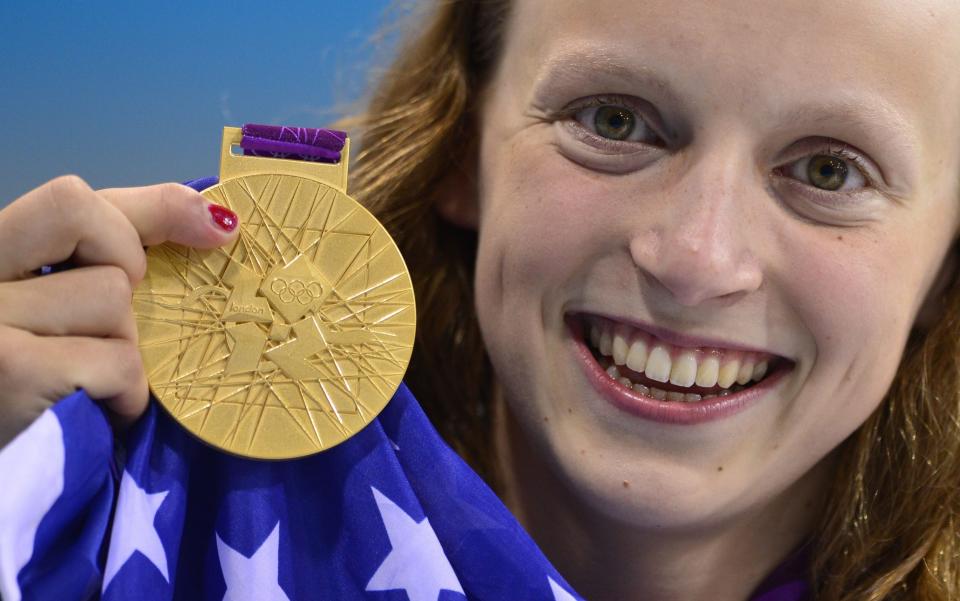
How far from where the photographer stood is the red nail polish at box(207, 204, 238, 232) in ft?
3.49

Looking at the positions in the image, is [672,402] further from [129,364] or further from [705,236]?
[129,364]

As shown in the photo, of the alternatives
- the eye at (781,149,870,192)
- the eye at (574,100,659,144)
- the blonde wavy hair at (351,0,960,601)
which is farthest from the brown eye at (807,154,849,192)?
the blonde wavy hair at (351,0,960,601)

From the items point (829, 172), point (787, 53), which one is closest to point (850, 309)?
point (829, 172)

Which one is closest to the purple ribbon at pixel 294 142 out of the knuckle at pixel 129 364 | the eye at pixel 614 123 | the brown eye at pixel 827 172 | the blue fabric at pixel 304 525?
the blue fabric at pixel 304 525

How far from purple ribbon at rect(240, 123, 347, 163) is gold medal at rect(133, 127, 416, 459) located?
0.02m

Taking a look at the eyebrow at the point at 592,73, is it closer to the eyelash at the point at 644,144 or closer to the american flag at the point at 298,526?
the eyelash at the point at 644,144

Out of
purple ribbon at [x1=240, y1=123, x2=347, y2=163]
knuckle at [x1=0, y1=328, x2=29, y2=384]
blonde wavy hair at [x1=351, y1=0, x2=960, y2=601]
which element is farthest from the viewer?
blonde wavy hair at [x1=351, y1=0, x2=960, y2=601]

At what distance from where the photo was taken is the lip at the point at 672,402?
1293 mm

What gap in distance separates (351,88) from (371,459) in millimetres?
1011

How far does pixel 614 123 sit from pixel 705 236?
226mm

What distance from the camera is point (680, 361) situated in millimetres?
1285

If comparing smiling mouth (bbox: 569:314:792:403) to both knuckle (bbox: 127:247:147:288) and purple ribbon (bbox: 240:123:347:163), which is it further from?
knuckle (bbox: 127:247:147:288)

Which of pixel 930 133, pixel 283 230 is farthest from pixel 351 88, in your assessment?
pixel 930 133

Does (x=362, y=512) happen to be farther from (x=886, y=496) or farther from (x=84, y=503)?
(x=886, y=496)
